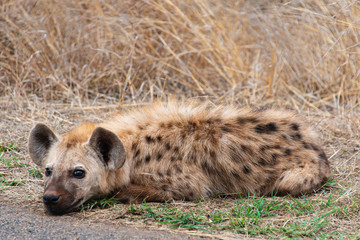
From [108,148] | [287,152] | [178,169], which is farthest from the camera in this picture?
[287,152]

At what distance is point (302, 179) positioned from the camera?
3.19 m

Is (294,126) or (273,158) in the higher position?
(294,126)

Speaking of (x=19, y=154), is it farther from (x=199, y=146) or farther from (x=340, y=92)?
(x=340, y=92)

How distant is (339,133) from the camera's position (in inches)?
178

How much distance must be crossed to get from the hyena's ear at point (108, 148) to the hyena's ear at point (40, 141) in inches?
11.1

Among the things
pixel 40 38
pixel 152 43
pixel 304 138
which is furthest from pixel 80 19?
pixel 304 138

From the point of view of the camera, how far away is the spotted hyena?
9.80 feet

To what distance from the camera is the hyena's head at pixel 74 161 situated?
2.78 metres

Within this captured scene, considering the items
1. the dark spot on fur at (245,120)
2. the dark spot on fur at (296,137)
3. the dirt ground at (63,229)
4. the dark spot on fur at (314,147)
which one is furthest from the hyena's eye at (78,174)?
the dark spot on fur at (314,147)

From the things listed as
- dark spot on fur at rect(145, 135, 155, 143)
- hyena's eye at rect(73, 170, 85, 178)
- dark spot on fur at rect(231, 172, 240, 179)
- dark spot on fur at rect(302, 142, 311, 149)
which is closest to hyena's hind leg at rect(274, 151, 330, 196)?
dark spot on fur at rect(302, 142, 311, 149)

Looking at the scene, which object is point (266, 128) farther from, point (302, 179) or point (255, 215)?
point (255, 215)

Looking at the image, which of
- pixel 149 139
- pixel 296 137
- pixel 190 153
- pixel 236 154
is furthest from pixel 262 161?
pixel 149 139

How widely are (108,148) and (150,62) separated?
2724 mm

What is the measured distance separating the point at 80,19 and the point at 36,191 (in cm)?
298
